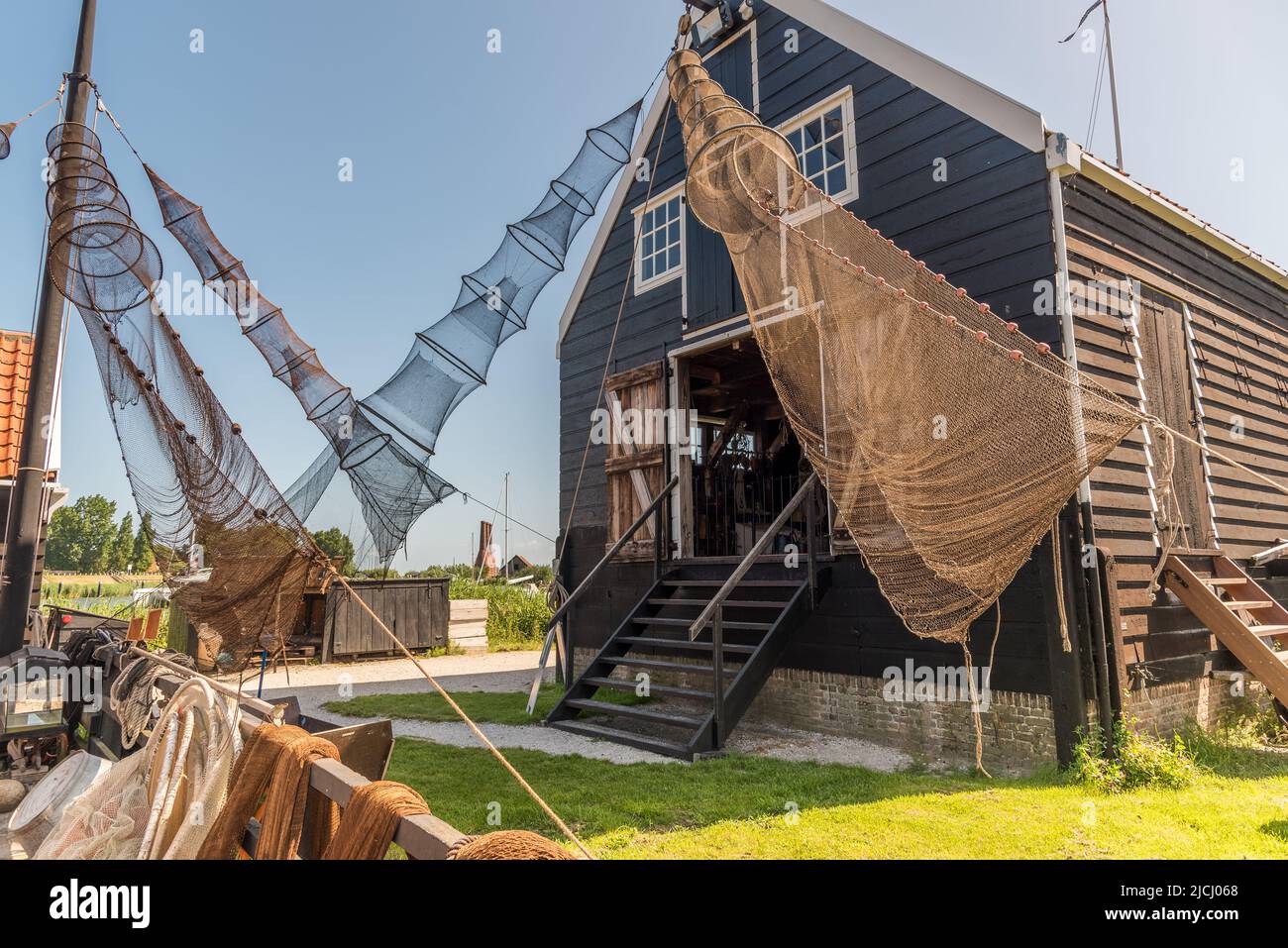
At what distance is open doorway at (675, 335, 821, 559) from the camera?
823 cm

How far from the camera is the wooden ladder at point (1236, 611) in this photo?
15.9 ft

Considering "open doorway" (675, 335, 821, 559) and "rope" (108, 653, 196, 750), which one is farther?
"open doorway" (675, 335, 821, 559)

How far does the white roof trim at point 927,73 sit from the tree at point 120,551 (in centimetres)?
6584

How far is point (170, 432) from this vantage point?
14.8ft

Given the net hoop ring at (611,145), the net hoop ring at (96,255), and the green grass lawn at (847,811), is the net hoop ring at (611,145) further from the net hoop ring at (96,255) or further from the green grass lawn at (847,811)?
the green grass lawn at (847,811)

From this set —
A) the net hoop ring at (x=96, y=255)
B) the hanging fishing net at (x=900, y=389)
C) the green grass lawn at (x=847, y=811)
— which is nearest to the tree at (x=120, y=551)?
the net hoop ring at (x=96, y=255)

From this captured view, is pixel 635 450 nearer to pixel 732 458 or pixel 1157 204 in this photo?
pixel 732 458

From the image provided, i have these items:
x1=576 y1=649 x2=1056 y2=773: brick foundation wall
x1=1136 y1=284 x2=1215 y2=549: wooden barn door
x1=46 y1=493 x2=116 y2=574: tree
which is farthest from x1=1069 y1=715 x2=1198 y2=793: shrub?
x1=46 y1=493 x2=116 y2=574: tree

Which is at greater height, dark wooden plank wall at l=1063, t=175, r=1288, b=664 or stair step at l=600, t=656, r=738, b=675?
dark wooden plank wall at l=1063, t=175, r=1288, b=664

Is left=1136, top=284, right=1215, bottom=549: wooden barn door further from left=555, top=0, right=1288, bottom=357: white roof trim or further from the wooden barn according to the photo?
left=555, top=0, right=1288, bottom=357: white roof trim

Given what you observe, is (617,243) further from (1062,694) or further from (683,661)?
(1062,694)

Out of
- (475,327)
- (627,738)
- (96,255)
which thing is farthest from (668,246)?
(96,255)

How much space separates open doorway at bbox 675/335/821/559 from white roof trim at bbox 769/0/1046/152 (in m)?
2.75

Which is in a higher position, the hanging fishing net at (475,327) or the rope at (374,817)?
the hanging fishing net at (475,327)
